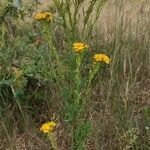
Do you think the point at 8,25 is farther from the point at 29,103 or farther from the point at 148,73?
the point at 148,73

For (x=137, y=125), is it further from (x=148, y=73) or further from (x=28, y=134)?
(x=148, y=73)

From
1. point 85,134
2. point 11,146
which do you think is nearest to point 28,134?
Result: point 11,146

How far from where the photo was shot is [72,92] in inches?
84.1

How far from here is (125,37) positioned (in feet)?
A: 11.1

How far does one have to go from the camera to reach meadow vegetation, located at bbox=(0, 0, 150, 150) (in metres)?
2.14

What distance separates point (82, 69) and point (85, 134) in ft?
3.13

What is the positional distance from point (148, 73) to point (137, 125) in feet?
2.32

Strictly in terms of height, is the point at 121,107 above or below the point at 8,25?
below

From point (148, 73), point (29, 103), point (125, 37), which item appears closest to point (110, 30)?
point (125, 37)

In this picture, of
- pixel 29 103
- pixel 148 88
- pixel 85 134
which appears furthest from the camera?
pixel 148 88

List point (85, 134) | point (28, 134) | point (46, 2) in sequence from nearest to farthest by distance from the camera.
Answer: point (85, 134), point (28, 134), point (46, 2)

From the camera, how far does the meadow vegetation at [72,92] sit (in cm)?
214

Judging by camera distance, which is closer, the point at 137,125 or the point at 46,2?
the point at 137,125

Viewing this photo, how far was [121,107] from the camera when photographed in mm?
2504
